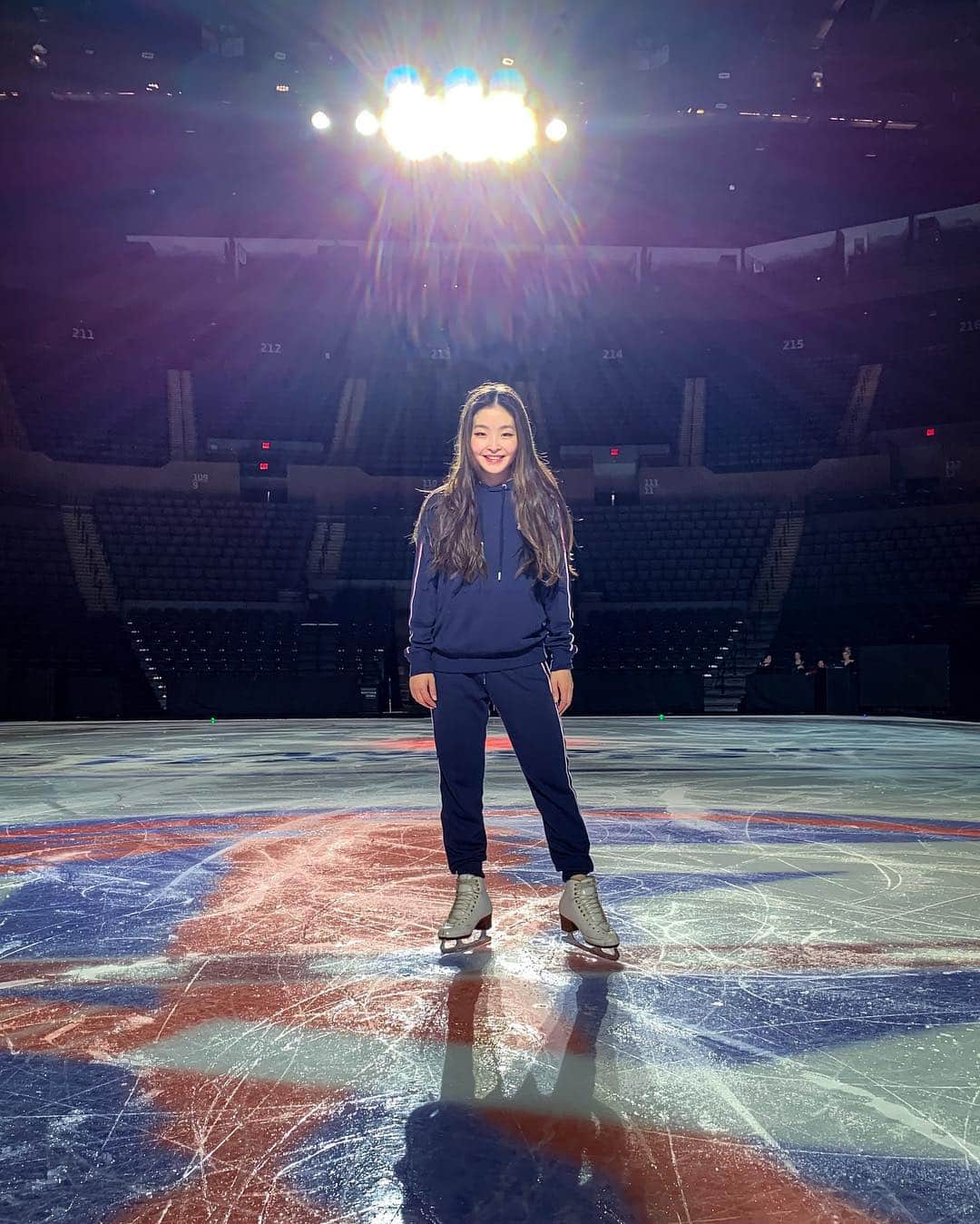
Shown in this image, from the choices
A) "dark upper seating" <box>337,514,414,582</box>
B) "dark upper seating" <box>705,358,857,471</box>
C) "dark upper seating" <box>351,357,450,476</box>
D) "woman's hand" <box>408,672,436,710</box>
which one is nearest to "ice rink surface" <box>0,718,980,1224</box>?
"woman's hand" <box>408,672,436,710</box>

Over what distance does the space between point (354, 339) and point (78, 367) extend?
21.7ft

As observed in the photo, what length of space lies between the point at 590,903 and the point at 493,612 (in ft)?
2.44

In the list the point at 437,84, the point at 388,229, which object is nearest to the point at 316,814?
the point at 437,84

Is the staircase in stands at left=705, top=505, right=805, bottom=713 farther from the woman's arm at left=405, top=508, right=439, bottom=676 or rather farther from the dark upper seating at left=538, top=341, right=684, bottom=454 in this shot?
the woman's arm at left=405, top=508, right=439, bottom=676

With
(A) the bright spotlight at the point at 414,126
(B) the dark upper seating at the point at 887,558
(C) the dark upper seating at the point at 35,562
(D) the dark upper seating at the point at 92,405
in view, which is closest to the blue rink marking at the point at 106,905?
(A) the bright spotlight at the point at 414,126

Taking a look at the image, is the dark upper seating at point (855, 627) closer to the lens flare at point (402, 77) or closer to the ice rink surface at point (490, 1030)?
the lens flare at point (402, 77)

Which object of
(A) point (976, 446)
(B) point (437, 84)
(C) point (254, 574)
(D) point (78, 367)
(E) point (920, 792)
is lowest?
(E) point (920, 792)

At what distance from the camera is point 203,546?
19891mm

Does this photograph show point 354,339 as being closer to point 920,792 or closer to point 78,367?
point 78,367

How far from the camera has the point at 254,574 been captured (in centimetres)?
1973

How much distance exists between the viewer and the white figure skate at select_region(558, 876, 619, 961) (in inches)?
88.9

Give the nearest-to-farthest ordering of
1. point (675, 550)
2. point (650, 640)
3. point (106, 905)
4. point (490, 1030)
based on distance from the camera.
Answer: point (490, 1030) < point (106, 905) < point (650, 640) < point (675, 550)

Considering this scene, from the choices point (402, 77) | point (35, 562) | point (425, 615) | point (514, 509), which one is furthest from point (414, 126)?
point (425, 615)

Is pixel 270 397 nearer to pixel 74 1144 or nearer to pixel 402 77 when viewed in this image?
pixel 402 77
